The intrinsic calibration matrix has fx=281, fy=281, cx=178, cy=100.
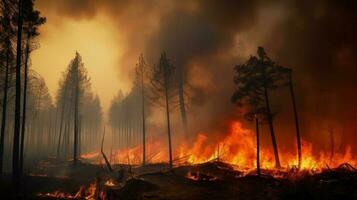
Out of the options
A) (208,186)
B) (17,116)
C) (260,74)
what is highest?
(260,74)

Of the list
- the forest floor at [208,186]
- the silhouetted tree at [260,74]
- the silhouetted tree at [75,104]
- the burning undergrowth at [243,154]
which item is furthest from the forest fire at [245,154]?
the silhouetted tree at [75,104]

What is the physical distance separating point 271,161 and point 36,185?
2290cm

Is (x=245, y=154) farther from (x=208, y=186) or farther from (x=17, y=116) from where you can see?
(x=17, y=116)

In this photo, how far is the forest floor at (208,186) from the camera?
15477 millimetres

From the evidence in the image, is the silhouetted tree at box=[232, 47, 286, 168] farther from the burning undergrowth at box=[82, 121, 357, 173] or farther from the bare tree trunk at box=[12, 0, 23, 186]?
the bare tree trunk at box=[12, 0, 23, 186]

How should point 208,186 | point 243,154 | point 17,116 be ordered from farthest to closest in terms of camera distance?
point 243,154 < point 17,116 < point 208,186

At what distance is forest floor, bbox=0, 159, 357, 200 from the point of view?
609 inches

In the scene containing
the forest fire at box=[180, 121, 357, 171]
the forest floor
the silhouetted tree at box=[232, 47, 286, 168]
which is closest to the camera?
the forest floor

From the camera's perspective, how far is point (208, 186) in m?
19.9

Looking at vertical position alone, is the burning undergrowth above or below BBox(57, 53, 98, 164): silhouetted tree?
below

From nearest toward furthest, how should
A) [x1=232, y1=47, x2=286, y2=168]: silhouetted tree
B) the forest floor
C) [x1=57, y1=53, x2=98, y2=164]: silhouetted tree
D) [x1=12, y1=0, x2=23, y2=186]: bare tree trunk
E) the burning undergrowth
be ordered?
the forest floor
[x1=12, y1=0, x2=23, y2=186]: bare tree trunk
the burning undergrowth
[x1=232, y1=47, x2=286, y2=168]: silhouetted tree
[x1=57, y1=53, x2=98, y2=164]: silhouetted tree

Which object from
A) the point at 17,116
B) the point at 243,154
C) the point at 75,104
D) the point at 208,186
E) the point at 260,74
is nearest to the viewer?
the point at 208,186

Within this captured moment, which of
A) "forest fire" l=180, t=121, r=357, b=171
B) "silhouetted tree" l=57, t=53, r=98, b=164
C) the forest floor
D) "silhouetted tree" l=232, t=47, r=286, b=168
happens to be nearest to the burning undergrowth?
"forest fire" l=180, t=121, r=357, b=171

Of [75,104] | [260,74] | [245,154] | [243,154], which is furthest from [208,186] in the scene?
[75,104]
